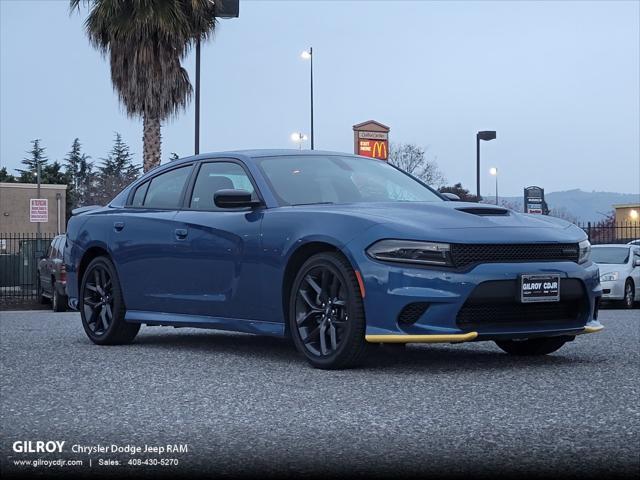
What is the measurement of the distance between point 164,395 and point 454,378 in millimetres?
1797

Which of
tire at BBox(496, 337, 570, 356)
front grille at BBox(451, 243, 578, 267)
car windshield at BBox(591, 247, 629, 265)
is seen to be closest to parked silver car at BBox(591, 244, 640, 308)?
car windshield at BBox(591, 247, 629, 265)

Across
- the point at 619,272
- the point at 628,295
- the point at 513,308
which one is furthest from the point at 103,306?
the point at 628,295

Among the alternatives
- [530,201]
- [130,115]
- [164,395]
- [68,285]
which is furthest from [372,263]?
[530,201]

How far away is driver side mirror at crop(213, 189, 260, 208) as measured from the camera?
7.55 metres

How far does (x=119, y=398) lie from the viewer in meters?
5.96

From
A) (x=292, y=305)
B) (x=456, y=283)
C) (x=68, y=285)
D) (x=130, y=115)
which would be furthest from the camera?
(x=130, y=115)

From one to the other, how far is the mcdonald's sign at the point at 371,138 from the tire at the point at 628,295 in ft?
26.1

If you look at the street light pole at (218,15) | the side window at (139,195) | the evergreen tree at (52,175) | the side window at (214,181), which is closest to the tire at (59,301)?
the street light pole at (218,15)

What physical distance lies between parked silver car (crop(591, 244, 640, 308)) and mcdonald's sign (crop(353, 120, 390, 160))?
694 cm

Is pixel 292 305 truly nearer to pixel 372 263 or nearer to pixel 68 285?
pixel 372 263

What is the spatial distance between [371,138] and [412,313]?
840 inches

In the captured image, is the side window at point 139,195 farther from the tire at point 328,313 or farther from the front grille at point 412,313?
the front grille at point 412,313

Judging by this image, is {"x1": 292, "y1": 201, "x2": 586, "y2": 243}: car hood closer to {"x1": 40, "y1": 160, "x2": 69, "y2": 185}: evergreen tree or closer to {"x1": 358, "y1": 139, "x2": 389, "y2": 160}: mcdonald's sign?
{"x1": 358, "y1": 139, "x2": 389, "y2": 160}: mcdonald's sign

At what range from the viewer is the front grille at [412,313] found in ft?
21.6
